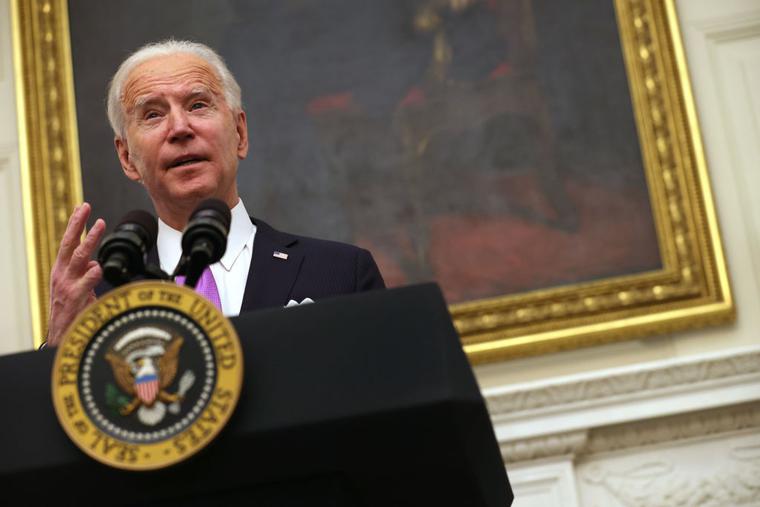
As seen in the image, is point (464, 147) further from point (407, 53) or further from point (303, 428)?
point (303, 428)

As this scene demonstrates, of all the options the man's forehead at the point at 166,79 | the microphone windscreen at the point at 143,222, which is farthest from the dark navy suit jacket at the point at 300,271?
the microphone windscreen at the point at 143,222

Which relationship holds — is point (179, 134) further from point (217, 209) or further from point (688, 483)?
point (688, 483)

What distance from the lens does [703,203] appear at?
5.38 meters

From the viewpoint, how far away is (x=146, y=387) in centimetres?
170

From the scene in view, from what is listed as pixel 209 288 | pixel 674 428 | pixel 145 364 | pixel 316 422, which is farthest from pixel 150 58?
pixel 674 428

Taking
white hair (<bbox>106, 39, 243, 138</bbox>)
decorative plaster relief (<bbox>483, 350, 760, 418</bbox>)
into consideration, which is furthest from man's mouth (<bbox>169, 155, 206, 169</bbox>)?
decorative plaster relief (<bbox>483, 350, 760, 418</bbox>)

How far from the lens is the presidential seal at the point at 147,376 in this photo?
1.68 meters

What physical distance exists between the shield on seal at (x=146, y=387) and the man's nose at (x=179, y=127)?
127 centimetres

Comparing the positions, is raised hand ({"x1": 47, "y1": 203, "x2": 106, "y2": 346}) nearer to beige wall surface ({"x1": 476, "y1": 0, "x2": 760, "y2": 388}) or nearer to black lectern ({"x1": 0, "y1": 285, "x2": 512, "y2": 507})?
black lectern ({"x1": 0, "y1": 285, "x2": 512, "y2": 507})

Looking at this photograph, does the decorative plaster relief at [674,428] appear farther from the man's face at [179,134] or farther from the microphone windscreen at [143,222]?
the microphone windscreen at [143,222]

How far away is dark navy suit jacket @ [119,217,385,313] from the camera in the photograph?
2648mm

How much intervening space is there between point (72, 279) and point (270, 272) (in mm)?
552

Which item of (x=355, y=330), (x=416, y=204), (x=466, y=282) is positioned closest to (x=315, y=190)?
(x=416, y=204)

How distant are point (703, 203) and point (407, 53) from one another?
1.58 meters
